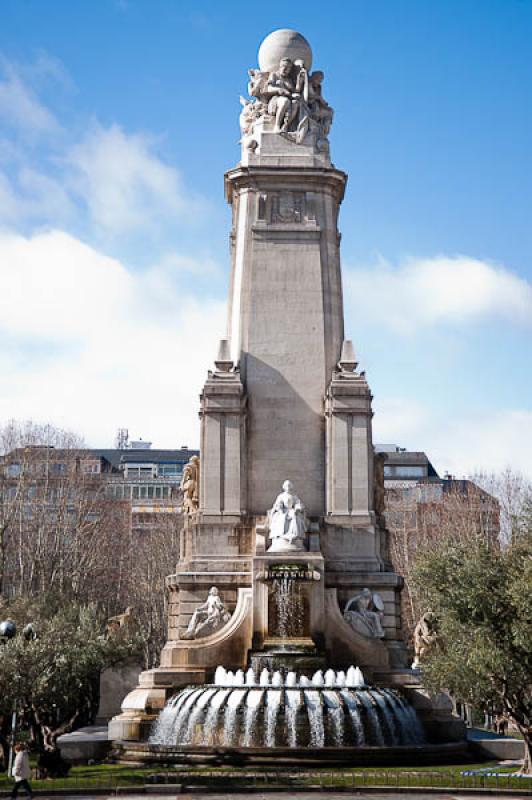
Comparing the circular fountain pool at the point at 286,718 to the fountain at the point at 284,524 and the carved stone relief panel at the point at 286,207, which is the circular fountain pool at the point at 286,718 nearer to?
the fountain at the point at 284,524

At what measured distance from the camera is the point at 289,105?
133ft

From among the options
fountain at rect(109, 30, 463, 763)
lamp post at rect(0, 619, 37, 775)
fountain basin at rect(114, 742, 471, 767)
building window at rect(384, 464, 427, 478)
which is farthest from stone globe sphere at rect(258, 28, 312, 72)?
building window at rect(384, 464, 427, 478)

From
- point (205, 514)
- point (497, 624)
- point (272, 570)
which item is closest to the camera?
point (497, 624)

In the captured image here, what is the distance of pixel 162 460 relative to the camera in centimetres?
12850

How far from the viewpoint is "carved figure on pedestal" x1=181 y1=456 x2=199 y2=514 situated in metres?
37.7

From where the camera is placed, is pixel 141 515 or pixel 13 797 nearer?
pixel 13 797

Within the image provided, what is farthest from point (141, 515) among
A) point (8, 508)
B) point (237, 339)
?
point (237, 339)

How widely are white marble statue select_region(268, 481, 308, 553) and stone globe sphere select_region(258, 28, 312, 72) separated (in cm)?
1581

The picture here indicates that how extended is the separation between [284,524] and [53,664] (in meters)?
7.92

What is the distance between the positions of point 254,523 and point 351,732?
9477 millimetres

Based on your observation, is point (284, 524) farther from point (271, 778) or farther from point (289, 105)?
point (289, 105)

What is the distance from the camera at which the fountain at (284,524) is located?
29.2 m

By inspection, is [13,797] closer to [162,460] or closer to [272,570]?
[272,570]

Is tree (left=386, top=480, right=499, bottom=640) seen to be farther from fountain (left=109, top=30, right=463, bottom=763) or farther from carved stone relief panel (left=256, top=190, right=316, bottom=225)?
carved stone relief panel (left=256, top=190, right=316, bottom=225)
